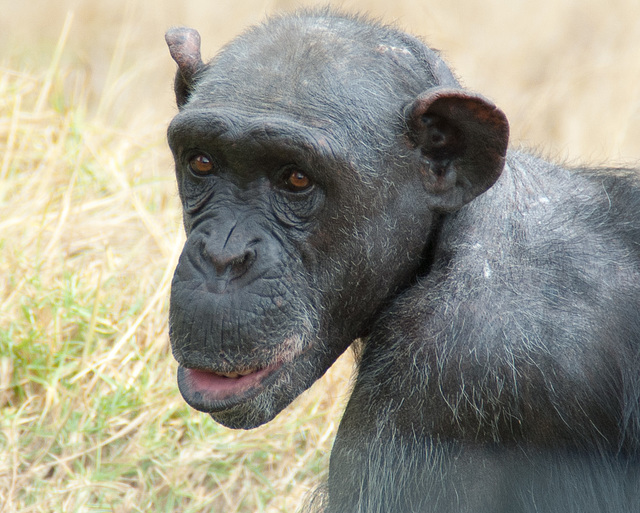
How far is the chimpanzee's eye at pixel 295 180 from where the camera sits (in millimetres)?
3594

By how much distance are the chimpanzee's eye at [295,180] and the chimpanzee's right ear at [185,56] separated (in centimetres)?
82

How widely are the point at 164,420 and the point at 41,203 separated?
209 centimetres

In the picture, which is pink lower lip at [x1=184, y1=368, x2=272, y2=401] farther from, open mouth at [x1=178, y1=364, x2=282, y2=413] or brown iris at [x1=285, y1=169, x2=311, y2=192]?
brown iris at [x1=285, y1=169, x2=311, y2=192]

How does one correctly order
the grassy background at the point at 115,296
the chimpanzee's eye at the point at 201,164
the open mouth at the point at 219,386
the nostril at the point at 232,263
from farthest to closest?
1. the grassy background at the point at 115,296
2. the chimpanzee's eye at the point at 201,164
3. the open mouth at the point at 219,386
4. the nostril at the point at 232,263

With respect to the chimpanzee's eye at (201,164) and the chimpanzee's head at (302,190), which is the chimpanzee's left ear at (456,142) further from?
the chimpanzee's eye at (201,164)

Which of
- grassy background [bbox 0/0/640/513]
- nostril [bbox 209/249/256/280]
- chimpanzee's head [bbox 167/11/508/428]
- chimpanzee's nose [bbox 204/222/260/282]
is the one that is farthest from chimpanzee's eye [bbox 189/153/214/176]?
grassy background [bbox 0/0/640/513]

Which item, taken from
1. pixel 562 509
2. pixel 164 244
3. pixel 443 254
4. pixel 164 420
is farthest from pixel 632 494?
pixel 164 244

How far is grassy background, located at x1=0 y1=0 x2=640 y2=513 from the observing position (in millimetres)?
5324

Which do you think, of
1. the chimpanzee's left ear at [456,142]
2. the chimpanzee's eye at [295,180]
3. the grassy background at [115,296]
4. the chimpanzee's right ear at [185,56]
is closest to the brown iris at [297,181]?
the chimpanzee's eye at [295,180]

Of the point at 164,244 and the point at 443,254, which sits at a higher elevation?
the point at 443,254

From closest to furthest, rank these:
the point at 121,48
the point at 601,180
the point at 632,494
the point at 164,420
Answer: the point at 632,494
the point at 601,180
the point at 164,420
the point at 121,48

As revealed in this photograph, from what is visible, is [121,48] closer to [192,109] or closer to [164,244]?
[164,244]

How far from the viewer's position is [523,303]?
3.54m

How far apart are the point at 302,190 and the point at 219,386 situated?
816 mm
